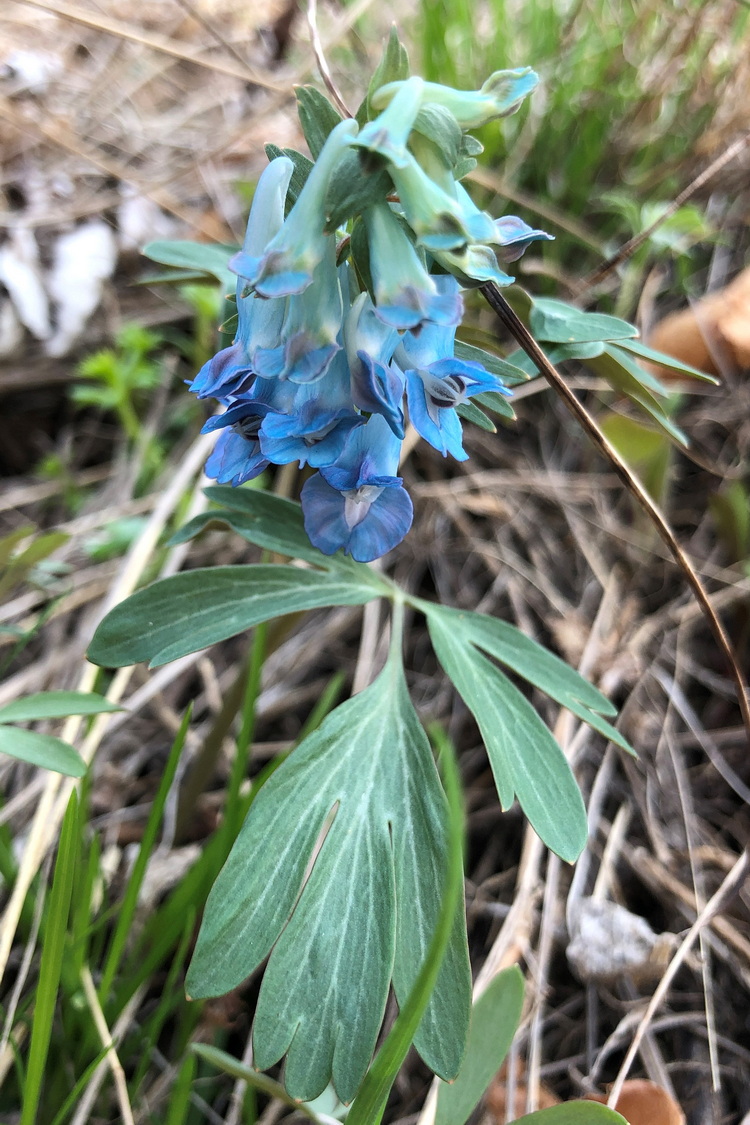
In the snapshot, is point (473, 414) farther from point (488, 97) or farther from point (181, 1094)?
point (181, 1094)

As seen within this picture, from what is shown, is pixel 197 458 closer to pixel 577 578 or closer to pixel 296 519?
pixel 296 519

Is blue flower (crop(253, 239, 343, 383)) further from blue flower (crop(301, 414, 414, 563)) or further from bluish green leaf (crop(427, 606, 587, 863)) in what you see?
bluish green leaf (crop(427, 606, 587, 863))

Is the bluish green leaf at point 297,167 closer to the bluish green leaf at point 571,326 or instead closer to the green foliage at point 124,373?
the bluish green leaf at point 571,326

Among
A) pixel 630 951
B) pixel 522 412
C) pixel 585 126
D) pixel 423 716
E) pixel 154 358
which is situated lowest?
pixel 630 951

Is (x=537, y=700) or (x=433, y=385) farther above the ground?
(x=433, y=385)

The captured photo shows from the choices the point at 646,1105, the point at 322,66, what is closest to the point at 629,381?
the point at 322,66

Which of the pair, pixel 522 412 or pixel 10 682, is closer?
pixel 10 682

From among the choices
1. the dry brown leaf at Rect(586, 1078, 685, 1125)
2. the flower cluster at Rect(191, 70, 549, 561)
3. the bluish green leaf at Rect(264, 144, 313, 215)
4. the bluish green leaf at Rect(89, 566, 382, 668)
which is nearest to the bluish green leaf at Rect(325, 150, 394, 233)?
the flower cluster at Rect(191, 70, 549, 561)

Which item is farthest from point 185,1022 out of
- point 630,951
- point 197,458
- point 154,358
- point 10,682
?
point 154,358
